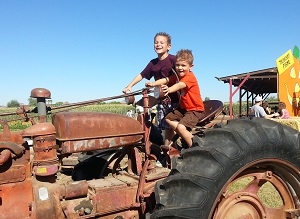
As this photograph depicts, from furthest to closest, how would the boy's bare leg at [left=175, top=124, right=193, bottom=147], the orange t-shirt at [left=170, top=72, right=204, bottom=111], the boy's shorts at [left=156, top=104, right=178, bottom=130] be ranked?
the boy's shorts at [left=156, top=104, right=178, bottom=130]
the orange t-shirt at [left=170, top=72, right=204, bottom=111]
the boy's bare leg at [left=175, top=124, right=193, bottom=147]

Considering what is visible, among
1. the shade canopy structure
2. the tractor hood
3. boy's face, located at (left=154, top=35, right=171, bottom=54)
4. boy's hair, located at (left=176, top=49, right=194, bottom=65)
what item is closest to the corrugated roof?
the shade canopy structure

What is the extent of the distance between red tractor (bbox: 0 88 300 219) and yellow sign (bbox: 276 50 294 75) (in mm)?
10640

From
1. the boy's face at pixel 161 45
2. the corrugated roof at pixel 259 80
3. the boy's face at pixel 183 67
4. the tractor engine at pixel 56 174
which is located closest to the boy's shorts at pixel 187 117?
the boy's face at pixel 183 67

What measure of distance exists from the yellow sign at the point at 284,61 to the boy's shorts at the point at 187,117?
1031 cm

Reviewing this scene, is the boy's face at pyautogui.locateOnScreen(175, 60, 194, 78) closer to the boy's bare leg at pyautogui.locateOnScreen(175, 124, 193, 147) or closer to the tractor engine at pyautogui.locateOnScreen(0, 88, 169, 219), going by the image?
the boy's bare leg at pyautogui.locateOnScreen(175, 124, 193, 147)

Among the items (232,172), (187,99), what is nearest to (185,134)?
(187,99)

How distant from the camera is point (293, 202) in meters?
2.54

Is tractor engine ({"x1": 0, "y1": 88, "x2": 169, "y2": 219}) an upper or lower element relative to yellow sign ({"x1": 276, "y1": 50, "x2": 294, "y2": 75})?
lower

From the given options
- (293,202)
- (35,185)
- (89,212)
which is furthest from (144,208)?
(293,202)

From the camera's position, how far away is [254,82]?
16828 mm

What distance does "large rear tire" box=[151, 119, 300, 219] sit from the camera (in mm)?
1953

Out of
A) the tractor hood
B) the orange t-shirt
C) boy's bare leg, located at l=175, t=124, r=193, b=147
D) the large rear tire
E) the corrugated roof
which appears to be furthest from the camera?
the corrugated roof

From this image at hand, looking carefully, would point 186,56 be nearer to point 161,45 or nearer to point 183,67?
point 183,67

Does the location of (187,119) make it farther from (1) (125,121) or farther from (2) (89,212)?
(2) (89,212)
